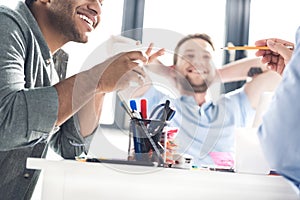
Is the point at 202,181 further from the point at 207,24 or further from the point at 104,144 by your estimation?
the point at 207,24

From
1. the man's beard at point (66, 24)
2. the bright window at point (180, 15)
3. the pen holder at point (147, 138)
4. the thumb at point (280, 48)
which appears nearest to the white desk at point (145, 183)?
the pen holder at point (147, 138)

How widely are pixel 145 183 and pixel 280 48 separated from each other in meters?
0.42

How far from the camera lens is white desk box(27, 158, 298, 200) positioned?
0.75 m

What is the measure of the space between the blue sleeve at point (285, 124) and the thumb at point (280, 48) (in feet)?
1.06

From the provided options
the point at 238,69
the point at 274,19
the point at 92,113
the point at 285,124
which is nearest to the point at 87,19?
the point at 92,113

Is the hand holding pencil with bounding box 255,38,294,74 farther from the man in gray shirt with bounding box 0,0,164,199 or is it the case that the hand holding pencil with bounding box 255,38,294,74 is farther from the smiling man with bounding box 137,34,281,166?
the man in gray shirt with bounding box 0,0,164,199

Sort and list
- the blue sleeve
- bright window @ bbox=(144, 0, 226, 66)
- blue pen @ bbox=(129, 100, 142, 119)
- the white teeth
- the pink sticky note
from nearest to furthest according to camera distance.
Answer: the blue sleeve < blue pen @ bbox=(129, 100, 142, 119) < the pink sticky note < the white teeth < bright window @ bbox=(144, 0, 226, 66)

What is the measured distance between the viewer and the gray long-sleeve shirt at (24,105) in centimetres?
93

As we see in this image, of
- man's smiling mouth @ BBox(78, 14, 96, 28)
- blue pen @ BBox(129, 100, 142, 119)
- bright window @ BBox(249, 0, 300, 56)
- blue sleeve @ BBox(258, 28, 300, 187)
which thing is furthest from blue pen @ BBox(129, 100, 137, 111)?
bright window @ BBox(249, 0, 300, 56)

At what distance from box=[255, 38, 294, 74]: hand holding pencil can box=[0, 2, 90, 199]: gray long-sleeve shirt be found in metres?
0.42

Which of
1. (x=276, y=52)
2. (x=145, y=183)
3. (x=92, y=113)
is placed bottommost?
(x=145, y=183)

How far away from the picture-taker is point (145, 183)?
770mm

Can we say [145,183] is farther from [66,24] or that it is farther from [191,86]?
[66,24]

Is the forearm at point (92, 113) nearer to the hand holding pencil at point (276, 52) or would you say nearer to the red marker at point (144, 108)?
the red marker at point (144, 108)
